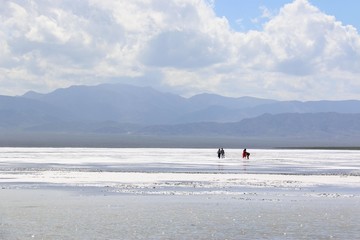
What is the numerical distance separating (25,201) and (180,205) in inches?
337

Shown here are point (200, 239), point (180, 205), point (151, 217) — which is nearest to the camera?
point (200, 239)

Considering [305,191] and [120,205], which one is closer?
[120,205]

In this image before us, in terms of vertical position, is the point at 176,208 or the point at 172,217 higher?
the point at 176,208

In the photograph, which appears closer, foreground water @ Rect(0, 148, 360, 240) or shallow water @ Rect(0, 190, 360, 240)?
shallow water @ Rect(0, 190, 360, 240)

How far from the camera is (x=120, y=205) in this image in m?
34.6

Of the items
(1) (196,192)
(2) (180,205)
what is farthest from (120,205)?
(1) (196,192)

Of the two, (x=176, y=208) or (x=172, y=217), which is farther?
(x=176, y=208)

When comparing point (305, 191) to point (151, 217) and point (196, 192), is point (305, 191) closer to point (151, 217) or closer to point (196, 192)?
point (196, 192)

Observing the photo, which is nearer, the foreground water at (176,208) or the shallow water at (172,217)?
the shallow water at (172,217)

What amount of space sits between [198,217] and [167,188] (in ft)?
46.8

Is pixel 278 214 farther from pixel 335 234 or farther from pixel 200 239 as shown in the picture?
pixel 200 239

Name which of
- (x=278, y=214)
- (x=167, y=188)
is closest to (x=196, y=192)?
(x=167, y=188)

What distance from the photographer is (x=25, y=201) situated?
117 ft

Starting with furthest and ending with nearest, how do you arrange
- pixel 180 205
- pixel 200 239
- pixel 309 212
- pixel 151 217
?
pixel 180 205
pixel 309 212
pixel 151 217
pixel 200 239
